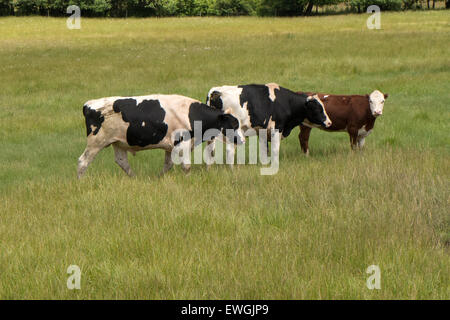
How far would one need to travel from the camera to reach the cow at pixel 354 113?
1073cm

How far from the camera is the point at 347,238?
5.21m

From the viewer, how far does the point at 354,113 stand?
10.8m

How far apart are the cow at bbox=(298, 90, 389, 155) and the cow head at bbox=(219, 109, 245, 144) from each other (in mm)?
2037

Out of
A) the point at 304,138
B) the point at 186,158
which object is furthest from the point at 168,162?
the point at 304,138

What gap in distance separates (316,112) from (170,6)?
79165 millimetres

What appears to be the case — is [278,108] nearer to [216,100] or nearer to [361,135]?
[216,100]

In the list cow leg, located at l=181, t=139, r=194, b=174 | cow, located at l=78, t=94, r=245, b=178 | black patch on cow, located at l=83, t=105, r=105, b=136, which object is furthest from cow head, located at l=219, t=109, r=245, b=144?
black patch on cow, located at l=83, t=105, r=105, b=136

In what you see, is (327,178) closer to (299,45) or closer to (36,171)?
(36,171)

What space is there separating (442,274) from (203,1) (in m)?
96.3

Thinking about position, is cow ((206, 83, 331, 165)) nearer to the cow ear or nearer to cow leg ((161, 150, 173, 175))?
the cow ear

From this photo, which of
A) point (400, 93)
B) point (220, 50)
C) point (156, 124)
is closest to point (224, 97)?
point (156, 124)

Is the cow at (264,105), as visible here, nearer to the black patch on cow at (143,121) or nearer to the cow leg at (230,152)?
the cow leg at (230,152)

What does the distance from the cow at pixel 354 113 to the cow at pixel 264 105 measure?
38 cm

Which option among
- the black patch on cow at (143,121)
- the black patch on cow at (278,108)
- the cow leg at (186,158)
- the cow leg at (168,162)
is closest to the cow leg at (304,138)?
the black patch on cow at (278,108)
